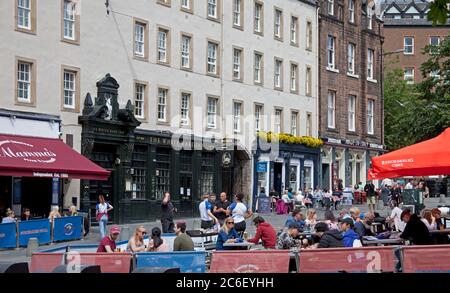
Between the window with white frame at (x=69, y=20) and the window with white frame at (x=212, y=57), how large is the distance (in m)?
9.84

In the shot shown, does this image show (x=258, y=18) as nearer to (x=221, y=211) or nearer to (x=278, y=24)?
(x=278, y=24)

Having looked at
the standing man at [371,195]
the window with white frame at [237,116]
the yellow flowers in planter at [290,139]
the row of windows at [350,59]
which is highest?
the row of windows at [350,59]

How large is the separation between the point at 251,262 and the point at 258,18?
36.6 meters

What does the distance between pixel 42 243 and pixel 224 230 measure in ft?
35.5

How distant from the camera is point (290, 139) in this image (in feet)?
162

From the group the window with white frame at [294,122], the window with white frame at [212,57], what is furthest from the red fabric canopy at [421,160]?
the window with white frame at [294,122]

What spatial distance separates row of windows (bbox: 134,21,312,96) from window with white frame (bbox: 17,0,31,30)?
6.35 m

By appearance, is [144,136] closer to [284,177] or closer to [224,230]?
[284,177]

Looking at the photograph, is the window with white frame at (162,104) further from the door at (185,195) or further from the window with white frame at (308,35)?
the window with white frame at (308,35)

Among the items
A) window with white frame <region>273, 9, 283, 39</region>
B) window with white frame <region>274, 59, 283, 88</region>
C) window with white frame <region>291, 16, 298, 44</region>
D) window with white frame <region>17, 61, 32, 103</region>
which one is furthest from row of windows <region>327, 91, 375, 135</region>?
window with white frame <region>17, 61, 32, 103</region>

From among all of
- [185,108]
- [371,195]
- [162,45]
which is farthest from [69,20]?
[371,195]

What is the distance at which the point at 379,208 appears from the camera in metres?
51.0

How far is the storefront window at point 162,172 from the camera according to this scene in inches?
1574
